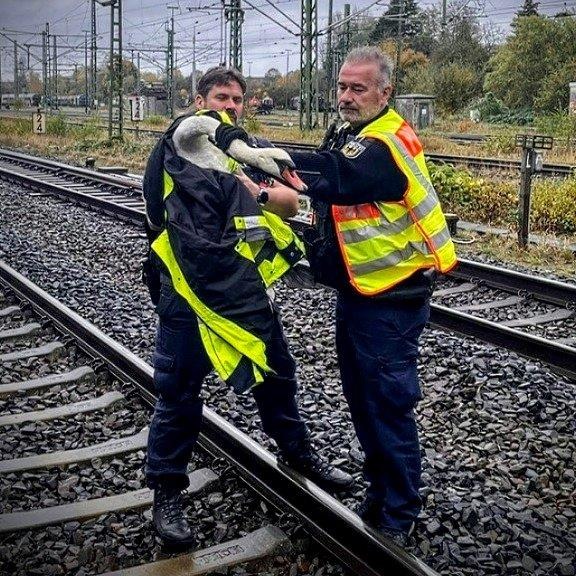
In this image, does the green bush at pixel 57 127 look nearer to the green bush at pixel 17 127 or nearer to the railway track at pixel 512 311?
the green bush at pixel 17 127

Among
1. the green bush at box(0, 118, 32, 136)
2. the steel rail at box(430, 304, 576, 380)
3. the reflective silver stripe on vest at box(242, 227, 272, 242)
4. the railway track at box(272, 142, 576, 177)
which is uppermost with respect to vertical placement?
the green bush at box(0, 118, 32, 136)

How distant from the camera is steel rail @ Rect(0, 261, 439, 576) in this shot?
327cm

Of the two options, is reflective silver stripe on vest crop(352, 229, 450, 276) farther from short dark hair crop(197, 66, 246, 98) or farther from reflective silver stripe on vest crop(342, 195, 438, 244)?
short dark hair crop(197, 66, 246, 98)

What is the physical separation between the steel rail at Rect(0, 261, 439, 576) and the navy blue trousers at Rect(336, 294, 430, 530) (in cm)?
18

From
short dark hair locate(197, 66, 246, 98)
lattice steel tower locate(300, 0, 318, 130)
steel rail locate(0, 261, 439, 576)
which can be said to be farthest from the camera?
lattice steel tower locate(300, 0, 318, 130)

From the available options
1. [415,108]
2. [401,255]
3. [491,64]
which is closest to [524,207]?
[401,255]

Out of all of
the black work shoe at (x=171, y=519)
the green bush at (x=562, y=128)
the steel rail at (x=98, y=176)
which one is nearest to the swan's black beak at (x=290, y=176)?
the black work shoe at (x=171, y=519)

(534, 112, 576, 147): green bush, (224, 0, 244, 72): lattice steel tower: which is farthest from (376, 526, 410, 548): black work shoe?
(224, 0, 244, 72): lattice steel tower

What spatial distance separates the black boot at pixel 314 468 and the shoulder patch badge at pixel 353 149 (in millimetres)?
1518

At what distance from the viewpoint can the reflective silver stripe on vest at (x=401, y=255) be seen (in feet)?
11.1

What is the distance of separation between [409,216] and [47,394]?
10.1 ft

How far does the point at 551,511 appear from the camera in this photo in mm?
3826

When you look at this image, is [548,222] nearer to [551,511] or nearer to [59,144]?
[551,511]

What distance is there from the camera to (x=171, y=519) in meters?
3.57
